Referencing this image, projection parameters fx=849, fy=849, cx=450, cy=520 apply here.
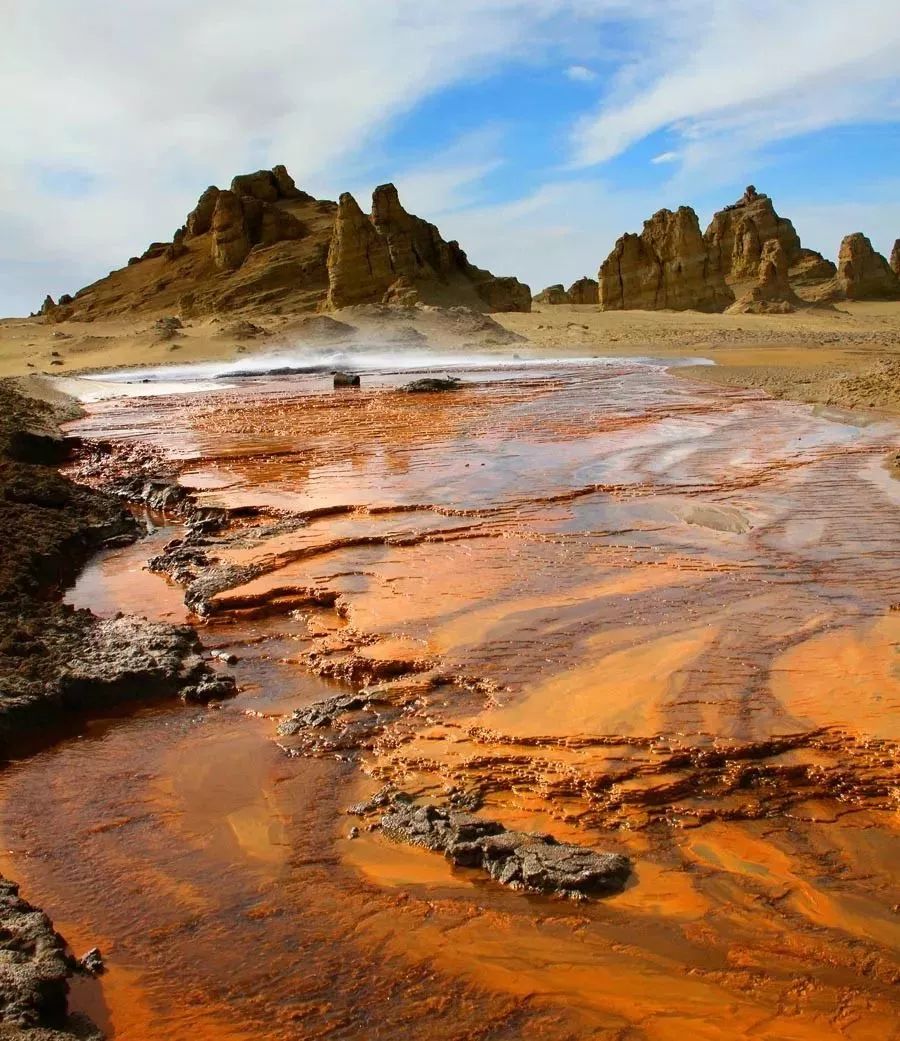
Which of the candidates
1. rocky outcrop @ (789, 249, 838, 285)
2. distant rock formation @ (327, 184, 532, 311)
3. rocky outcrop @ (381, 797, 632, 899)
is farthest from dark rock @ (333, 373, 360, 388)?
rocky outcrop @ (789, 249, 838, 285)

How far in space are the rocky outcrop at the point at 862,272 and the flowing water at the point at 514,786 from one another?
53111 mm

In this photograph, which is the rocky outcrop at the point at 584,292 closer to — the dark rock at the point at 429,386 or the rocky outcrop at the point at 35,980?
the dark rock at the point at 429,386

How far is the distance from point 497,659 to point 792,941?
1.89 m

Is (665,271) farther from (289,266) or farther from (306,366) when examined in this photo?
(306,366)

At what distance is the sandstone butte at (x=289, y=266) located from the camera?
144ft

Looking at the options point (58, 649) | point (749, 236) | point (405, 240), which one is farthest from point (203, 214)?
point (58, 649)

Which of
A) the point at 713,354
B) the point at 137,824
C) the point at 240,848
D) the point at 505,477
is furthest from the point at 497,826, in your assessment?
the point at 713,354

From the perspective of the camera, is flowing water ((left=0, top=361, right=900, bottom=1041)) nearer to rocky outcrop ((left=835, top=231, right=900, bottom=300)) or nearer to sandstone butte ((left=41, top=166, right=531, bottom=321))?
sandstone butte ((left=41, top=166, right=531, bottom=321))

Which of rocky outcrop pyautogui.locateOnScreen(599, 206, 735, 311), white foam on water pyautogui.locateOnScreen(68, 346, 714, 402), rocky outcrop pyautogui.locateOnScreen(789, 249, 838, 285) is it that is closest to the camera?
white foam on water pyautogui.locateOnScreen(68, 346, 714, 402)

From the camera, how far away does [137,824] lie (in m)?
2.91

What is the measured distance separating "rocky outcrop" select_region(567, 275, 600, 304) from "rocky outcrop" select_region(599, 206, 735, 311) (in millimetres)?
11739

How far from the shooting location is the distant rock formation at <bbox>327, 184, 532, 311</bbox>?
43.2 m

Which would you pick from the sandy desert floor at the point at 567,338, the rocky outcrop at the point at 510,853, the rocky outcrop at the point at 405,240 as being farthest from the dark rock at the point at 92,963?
the rocky outcrop at the point at 405,240

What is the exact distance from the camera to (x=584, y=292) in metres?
65.9
